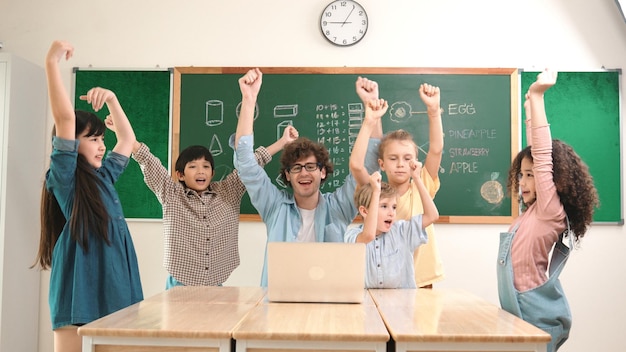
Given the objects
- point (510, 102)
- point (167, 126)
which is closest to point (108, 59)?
point (167, 126)

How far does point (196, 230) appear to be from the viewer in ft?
10.4

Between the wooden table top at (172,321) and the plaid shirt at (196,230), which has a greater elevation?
the plaid shirt at (196,230)

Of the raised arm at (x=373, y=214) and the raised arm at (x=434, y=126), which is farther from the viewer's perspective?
the raised arm at (x=434, y=126)

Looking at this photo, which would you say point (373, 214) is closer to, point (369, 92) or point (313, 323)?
point (369, 92)

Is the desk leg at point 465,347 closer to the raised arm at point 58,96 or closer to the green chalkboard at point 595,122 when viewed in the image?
the raised arm at point 58,96

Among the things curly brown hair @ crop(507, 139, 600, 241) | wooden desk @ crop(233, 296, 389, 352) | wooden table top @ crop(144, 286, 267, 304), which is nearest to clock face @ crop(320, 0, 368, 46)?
curly brown hair @ crop(507, 139, 600, 241)

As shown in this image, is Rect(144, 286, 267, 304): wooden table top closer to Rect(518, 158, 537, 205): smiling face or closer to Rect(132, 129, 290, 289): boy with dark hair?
Rect(132, 129, 290, 289): boy with dark hair

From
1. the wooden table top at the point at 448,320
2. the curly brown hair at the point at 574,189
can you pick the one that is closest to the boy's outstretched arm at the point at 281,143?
the wooden table top at the point at 448,320

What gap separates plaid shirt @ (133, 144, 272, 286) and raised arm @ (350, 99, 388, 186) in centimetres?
67

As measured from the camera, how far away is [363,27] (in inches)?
166

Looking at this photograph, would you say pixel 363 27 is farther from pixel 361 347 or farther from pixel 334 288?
pixel 361 347

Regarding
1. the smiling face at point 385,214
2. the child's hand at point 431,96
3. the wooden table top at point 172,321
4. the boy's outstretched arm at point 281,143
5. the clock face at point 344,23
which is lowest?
the wooden table top at point 172,321

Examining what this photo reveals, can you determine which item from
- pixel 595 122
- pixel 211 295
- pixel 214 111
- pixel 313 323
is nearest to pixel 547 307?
pixel 313 323

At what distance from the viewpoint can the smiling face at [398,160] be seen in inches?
125
